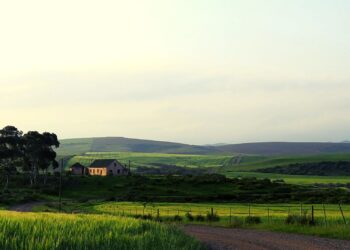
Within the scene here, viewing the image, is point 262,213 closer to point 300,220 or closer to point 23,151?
point 300,220

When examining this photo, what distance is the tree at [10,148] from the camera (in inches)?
5202

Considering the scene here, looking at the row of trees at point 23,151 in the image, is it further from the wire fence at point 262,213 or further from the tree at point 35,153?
the wire fence at point 262,213

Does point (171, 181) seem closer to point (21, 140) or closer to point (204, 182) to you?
point (204, 182)

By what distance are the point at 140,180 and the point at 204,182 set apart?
1517cm

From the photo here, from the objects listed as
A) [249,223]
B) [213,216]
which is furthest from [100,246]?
[213,216]

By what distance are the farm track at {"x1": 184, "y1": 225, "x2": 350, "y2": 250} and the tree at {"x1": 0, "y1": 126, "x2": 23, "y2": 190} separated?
103885 mm

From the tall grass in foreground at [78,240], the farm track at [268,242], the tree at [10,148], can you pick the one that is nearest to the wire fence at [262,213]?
the farm track at [268,242]

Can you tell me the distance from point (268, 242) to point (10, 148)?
112765mm

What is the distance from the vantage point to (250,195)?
327 feet

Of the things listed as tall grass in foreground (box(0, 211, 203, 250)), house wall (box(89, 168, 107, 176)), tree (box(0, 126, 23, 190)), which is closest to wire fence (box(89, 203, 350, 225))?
tall grass in foreground (box(0, 211, 203, 250))

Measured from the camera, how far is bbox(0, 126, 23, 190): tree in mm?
132125

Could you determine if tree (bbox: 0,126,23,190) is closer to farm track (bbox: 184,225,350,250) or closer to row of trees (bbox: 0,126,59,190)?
row of trees (bbox: 0,126,59,190)

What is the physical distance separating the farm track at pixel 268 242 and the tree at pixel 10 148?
10389cm

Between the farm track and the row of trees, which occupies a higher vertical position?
the row of trees
